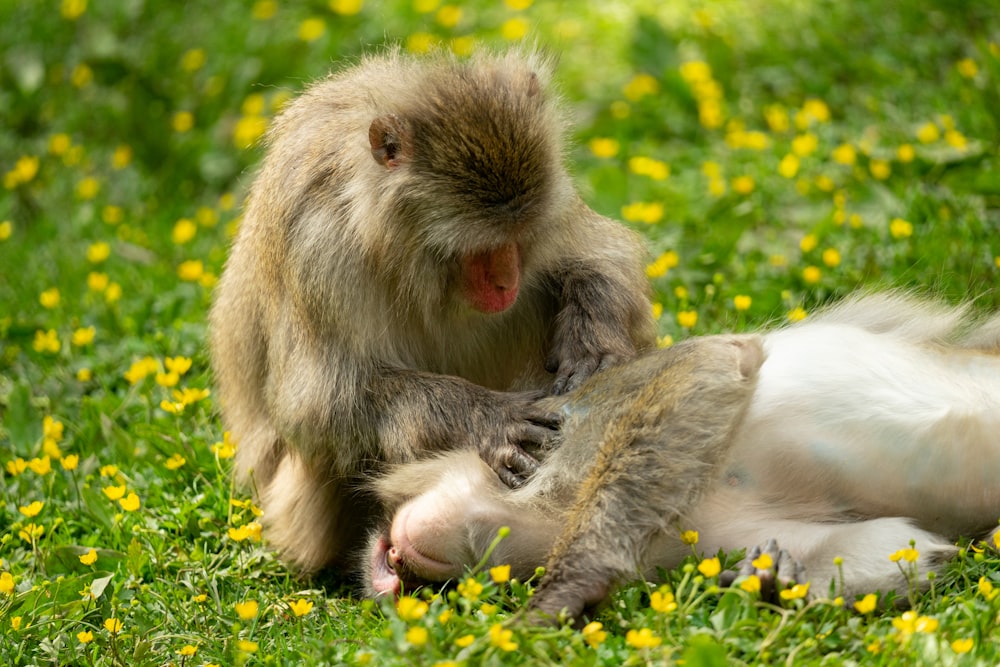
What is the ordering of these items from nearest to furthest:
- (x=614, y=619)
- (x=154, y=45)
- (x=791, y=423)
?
(x=614, y=619) → (x=791, y=423) → (x=154, y=45)

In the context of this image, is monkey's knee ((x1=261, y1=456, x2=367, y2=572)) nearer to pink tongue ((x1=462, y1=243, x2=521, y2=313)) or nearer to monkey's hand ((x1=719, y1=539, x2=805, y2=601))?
pink tongue ((x1=462, y1=243, x2=521, y2=313))

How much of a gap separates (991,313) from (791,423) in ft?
3.75

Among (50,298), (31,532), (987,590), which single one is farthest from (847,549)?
(50,298)

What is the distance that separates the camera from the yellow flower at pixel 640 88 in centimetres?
808

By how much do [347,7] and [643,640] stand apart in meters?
6.66


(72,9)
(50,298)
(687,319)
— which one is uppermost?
(72,9)

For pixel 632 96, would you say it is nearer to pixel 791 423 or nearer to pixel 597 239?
pixel 597 239

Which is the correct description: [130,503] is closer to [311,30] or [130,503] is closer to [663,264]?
[663,264]

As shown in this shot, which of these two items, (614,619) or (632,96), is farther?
(632,96)

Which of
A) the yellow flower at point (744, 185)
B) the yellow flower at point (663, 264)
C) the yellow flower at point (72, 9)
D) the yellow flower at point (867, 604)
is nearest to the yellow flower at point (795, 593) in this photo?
the yellow flower at point (867, 604)

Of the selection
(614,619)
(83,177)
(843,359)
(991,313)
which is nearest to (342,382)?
(614,619)

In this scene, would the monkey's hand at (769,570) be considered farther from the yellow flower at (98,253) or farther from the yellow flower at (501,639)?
the yellow flower at (98,253)

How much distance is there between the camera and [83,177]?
Result: 834cm

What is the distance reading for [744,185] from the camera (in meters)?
6.74
